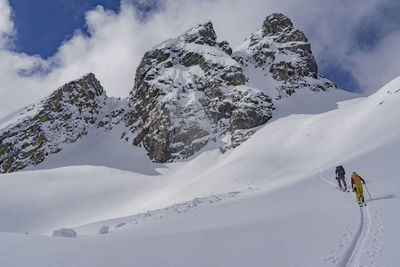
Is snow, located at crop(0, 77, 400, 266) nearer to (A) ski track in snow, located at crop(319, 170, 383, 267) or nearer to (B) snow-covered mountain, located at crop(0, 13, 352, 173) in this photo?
(A) ski track in snow, located at crop(319, 170, 383, 267)

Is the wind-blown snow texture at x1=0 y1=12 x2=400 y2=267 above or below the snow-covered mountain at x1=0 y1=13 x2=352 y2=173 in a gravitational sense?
below

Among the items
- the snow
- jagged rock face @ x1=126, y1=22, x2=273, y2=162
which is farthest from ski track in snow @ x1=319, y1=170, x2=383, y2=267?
jagged rock face @ x1=126, y1=22, x2=273, y2=162

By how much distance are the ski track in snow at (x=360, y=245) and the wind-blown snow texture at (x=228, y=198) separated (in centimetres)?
2

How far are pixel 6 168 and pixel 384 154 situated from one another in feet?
272

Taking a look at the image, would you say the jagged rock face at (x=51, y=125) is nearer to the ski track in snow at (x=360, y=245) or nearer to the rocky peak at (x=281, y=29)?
the rocky peak at (x=281, y=29)

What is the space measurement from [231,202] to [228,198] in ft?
8.01

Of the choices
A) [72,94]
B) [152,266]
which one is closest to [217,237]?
[152,266]

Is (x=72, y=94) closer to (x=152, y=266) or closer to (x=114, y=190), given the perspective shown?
(x=114, y=190)

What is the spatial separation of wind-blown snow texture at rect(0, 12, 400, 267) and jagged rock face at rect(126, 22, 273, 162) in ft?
11.1

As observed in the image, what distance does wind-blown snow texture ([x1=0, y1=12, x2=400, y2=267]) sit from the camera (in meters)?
5.38

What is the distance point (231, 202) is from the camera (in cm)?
1433

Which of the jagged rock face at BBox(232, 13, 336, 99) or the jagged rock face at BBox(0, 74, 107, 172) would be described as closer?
the jagged rock face at BBox(0, 74, 107, 172)

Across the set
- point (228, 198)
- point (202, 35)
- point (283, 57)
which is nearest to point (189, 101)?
point (202, 35)

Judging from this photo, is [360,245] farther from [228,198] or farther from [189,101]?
[189,101]
